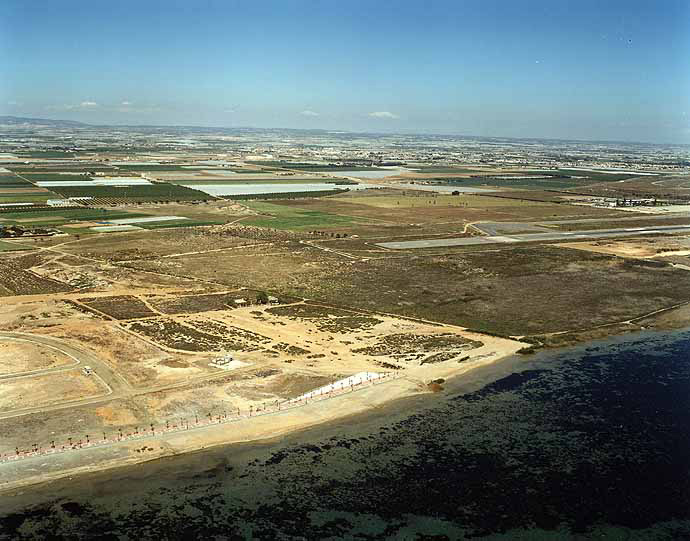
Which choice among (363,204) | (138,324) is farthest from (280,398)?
(363,204)

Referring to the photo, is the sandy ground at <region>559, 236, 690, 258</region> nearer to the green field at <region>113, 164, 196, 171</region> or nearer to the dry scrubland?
→ the dry scrubland

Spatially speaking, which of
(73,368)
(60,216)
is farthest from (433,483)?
(60,216)

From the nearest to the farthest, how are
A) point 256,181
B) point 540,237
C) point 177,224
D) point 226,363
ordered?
point 226,363 → point 540,237 → point 177,224 → point 256,181

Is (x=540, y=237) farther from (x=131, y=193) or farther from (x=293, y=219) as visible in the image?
(x=131, y=193)

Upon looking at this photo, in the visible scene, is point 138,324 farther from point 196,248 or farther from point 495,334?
point 196,248

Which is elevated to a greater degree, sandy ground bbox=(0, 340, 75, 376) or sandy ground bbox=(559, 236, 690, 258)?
sandy ground bbox=(559, 236, 690, 258)

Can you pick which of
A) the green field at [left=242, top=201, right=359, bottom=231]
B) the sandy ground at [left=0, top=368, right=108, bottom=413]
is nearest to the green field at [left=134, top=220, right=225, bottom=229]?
the green field at [left=242, top=201, right=359, bottom=231]
